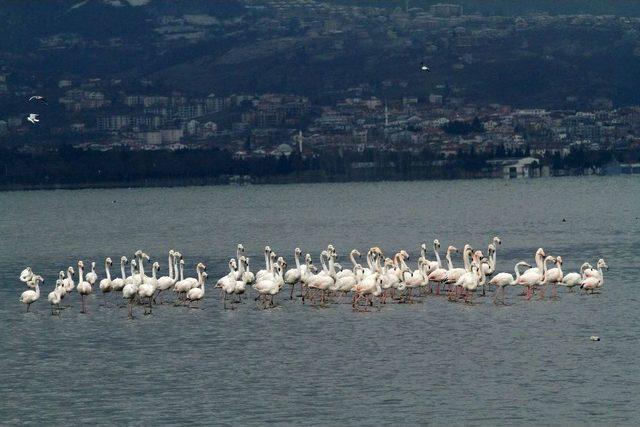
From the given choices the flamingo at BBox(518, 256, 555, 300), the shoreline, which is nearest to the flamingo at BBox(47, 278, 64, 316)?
the flamingo at BBox(518, 256, 555, 300)

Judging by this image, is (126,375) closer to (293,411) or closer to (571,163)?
(293,411)

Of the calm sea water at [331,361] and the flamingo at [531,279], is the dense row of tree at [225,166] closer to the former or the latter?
the calm sea water at [331,361]

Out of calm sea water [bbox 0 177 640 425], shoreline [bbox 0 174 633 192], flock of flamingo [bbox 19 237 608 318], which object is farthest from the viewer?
shoreline [bbox 0 174 633 192]

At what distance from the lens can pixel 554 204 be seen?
103562 mm

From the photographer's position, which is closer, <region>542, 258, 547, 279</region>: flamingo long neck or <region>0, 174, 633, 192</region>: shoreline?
<region>542, 258, 547, 279</region>: flamingo long neck

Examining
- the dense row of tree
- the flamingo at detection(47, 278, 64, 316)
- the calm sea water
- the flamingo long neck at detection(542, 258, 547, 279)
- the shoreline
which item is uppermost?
the flamingo long neck at detection(542, 258, 547, 279)

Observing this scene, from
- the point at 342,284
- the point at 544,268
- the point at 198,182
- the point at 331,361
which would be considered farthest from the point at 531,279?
the point at 198,182

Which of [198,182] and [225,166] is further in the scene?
[225,166]

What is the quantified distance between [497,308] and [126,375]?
9476 mm

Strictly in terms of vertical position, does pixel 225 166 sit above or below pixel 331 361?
below

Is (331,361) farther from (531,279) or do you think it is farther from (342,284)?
(531,279)

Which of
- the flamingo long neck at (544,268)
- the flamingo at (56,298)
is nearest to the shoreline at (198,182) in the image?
the flamingo long neck at (544,268)

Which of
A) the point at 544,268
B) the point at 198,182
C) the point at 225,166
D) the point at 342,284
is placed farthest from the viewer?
the point at 225,166

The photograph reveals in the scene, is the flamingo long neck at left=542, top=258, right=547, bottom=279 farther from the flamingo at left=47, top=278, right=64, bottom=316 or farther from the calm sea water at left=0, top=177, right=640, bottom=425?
the flamingo at left=47, top=278, right=64, bottom=316
